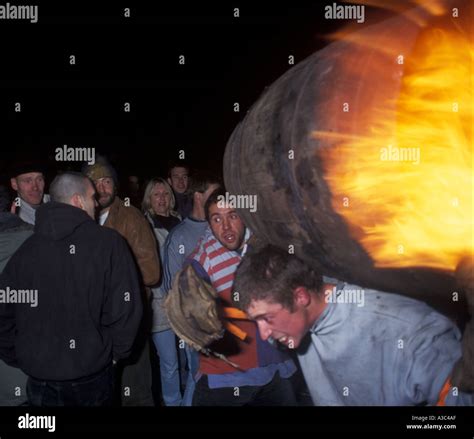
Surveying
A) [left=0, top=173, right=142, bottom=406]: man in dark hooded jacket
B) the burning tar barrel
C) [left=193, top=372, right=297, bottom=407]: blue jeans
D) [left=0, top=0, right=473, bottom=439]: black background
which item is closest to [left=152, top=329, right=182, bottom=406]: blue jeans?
[left=0, top=0, right=473, bottom=439]: black background

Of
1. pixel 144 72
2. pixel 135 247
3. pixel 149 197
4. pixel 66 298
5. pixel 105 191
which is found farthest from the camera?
pixel 144 72

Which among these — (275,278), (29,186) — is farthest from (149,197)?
(275,278)

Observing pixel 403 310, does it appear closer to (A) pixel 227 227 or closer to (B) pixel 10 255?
(A) pixel 227 227

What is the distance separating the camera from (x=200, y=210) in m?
3.54

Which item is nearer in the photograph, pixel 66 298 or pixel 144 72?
pixel 66 298

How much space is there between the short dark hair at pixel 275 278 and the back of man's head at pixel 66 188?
1136 mm

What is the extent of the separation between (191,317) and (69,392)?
2.98 ft

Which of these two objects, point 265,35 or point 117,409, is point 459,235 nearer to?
point 117,409

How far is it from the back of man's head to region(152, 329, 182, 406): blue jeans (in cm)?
150

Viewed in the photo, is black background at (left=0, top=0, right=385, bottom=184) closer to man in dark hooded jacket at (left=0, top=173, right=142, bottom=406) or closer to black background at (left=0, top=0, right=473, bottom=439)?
black background at (left=0, top=0, right=473, bottom=439)

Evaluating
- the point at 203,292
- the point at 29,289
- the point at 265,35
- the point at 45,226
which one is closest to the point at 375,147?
the point at 203,292

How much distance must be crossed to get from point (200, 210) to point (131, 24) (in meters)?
4.24

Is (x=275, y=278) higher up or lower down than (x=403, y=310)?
higher up

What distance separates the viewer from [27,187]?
3406 mm
